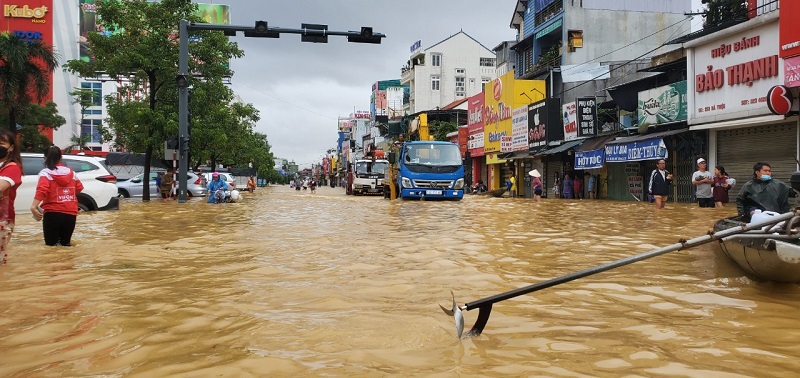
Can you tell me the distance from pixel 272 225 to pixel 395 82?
8283 centimetres

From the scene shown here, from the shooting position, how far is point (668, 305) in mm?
4703

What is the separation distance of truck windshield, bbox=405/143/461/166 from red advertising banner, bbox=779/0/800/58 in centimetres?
1099

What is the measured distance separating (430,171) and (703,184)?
9.60m

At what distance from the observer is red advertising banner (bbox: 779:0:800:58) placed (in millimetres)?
17078

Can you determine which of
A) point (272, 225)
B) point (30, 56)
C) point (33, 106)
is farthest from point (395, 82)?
point (272, 225)

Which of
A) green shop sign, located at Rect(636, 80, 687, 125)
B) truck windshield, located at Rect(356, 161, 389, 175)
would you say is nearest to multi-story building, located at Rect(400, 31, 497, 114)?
truck windshield, located at Rect(356, 161, 389, 175)

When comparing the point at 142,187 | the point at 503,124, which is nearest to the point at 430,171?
the point at 142,187

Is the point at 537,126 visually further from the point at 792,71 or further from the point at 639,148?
the point at 792,71

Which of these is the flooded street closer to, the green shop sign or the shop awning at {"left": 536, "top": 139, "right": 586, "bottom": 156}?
the green shop sign

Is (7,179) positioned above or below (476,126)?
below

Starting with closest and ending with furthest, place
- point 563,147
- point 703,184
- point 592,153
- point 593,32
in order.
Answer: point 703,184 → point 592,153 → point 563,147 → point 593,32

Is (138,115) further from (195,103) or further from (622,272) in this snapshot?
(622,272)

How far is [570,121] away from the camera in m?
31.3

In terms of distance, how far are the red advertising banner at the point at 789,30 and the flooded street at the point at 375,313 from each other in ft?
40.0
